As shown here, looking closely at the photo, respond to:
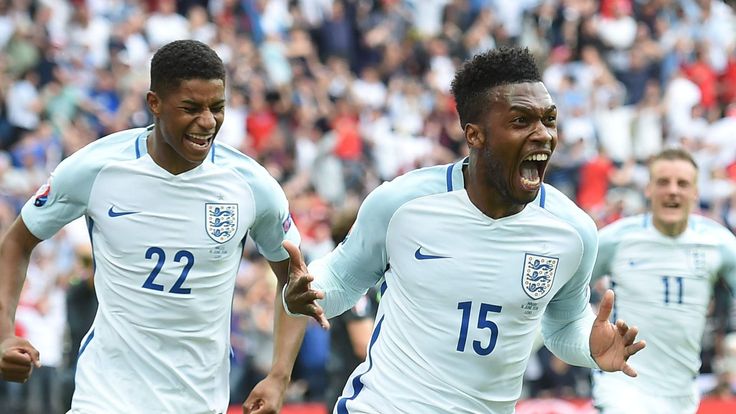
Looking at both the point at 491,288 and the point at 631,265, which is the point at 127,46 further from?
the point at 491,288

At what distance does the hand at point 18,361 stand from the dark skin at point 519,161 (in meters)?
1.31

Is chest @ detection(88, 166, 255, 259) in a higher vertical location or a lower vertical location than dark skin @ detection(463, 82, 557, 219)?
lower

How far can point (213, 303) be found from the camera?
6684 millimetres

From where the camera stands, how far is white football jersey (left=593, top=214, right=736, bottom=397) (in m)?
9.27

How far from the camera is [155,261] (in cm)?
664

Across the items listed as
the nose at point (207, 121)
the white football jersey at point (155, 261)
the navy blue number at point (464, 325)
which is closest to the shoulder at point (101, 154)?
the white football jersey at point (155, 261)

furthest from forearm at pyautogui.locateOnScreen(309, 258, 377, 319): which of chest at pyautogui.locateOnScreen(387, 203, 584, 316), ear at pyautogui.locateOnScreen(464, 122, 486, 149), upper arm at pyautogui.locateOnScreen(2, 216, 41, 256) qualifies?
upper arm at pyautogui.locateOnScreen(2, 216, 41, 256)

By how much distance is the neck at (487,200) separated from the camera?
6082 millimetres

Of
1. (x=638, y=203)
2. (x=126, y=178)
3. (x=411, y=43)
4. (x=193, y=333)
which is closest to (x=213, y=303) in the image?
(x=193, y=333)

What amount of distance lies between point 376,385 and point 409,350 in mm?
229

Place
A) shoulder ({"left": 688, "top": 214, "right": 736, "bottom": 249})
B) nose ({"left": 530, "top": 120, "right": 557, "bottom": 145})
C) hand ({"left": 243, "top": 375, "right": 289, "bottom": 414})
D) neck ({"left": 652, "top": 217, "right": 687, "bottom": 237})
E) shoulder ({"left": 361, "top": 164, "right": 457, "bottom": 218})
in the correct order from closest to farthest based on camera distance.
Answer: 1. nose ({"left": 530, "top": 120, "right": 557, "bottom": 145})
2. shoulder ({"left": 361, "top": 164, "right": 457, "bottom": 218})
3. hand ({"left": 243, "top": 375, "right": 289, "bottom": 414})
4. shoulder ({"left": 688, "top": 214, "right": 736, "bottom": 249})
5. neck ({"left": 652, "top": 217, "right": 687, "bottom": 237})

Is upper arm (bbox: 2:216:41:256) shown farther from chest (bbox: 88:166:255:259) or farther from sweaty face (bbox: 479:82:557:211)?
sweaty face (bbox: 479:82:557:211)

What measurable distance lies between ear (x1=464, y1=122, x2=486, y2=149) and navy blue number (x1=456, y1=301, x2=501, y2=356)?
69cm

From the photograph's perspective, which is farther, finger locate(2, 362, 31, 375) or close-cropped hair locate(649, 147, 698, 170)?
close-cropped hair locate(649, 147, 698, 170)
